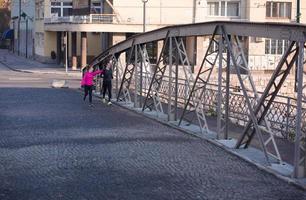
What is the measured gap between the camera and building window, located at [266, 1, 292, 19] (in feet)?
209

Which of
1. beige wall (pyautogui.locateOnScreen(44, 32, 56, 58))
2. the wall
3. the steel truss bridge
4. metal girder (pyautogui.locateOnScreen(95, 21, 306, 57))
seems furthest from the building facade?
metal girder (pyautogui.locateOnScreen(95, 21, 306, 57))

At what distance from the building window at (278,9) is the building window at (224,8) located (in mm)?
2814

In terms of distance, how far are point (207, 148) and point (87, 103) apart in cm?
1399

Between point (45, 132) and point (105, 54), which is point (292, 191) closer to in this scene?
point (45, 132)

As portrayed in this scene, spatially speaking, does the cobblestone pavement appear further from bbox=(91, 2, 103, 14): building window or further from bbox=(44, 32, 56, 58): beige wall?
bbox=(44, 32, 56, 58): beige wall

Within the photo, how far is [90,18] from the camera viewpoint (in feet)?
197

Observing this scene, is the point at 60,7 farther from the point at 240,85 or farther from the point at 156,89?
the point at 240,85

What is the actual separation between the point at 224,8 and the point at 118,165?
5335 centimetres

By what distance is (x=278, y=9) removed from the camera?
6391cm

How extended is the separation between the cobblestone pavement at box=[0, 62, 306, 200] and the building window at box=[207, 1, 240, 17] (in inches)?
1759

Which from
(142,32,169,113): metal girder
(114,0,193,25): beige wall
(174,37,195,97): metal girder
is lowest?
(142,32,169,113): metal girder

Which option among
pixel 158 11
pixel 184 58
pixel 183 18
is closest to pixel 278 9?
pixel 183 18

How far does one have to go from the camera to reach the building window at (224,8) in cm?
6488

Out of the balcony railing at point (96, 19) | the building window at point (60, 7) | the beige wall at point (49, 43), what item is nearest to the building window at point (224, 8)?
the balcony railing at point (96, 19)
